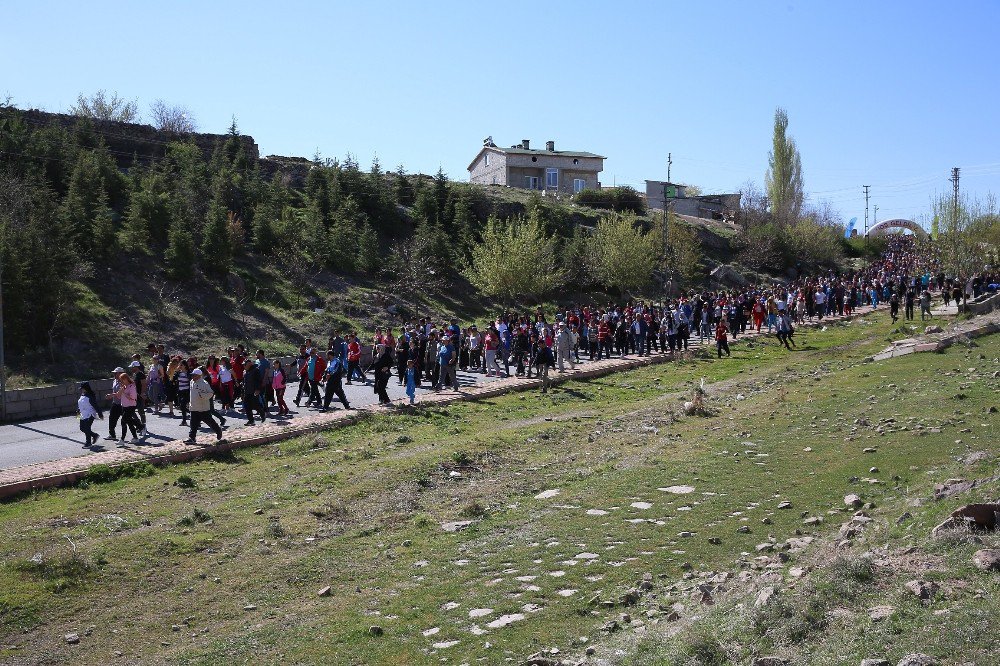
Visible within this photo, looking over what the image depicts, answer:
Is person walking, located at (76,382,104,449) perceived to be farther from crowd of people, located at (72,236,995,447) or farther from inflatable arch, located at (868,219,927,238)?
inflatable arch, located at (868,219,927,238)

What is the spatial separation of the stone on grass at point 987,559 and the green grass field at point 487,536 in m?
0.09

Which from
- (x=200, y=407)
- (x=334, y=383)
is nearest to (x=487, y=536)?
(x=200, y=407)

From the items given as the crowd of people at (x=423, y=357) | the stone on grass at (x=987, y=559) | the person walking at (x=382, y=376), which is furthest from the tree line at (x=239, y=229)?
the stone on grass at (x=987, y=559)

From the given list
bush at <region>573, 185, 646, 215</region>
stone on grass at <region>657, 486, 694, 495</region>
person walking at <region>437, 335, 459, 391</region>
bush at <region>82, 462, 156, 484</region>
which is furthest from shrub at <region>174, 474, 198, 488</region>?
bush at <region>573, 185, 646, 215</region>

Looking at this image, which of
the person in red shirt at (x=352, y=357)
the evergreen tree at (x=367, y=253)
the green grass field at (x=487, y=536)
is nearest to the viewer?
the green grass field at (x=487, y=536)

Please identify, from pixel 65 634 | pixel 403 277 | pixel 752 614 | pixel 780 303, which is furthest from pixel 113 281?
pixel 752 614

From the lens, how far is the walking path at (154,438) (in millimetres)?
15055

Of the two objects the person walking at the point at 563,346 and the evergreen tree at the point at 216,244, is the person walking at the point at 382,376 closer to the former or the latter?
the person walking at the point at 563,346

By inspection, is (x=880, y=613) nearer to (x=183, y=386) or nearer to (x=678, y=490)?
(x=678, y=490)

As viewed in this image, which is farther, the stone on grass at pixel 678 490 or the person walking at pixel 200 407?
the person walking at pixel 200 407

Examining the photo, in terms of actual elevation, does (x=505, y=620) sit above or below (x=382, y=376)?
below

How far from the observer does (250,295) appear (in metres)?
37.3

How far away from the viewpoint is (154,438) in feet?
59.2

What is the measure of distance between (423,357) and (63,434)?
963 centimetres
